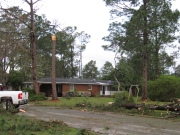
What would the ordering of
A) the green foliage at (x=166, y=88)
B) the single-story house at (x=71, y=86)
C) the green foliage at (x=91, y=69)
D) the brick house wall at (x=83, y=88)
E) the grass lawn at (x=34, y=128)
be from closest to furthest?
the grass lawn at (x=34, y=128) < the green foliage at (x=166, y=88) < the single-story house at (x=71, y=86) < the brick house wall at (x=83, y=88) < the green foliage at (x=91, y=69)

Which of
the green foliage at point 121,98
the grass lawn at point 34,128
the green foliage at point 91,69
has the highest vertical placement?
the green foliage at point 91,69

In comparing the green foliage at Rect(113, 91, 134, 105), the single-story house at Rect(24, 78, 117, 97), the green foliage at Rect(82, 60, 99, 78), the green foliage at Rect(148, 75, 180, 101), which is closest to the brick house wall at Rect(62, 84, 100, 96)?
the single-story house at Rect(24, 78, 117, 97)

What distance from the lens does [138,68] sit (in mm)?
42594

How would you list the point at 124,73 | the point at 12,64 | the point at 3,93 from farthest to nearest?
1. the point at 124,73
2. the point at 12,64
3. the point at 3,93

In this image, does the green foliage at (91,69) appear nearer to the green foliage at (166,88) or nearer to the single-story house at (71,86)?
the single-story house at (71,86)

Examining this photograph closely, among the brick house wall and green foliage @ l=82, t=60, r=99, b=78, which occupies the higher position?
green foliage @ l=82, t=60, r=99, b=78

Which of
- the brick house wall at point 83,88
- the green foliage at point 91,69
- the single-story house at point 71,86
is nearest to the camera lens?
the single-story house at point 71,86

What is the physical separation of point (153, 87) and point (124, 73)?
707 inches

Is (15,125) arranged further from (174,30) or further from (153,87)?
(174,30)

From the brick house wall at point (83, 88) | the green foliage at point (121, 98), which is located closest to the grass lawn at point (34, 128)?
the green foliage at point (121, 98)

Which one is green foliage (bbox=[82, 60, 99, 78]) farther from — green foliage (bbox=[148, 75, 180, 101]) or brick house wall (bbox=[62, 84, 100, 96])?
green foliage (bbox=[148, 75, 180, 101])

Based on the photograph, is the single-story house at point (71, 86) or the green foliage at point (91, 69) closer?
the single-story house at point (71, 86)

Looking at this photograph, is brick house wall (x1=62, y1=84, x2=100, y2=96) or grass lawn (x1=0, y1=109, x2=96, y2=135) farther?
brick house wall (x1=62, y1=84, x2=100, y2=96)

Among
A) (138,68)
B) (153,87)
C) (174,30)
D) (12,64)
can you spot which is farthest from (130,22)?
(12,64)
